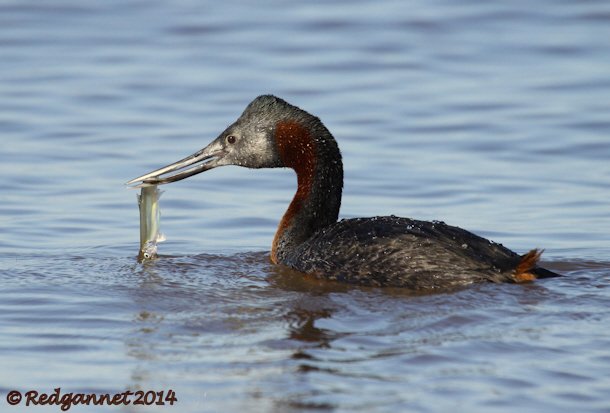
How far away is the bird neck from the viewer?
28.7 feet

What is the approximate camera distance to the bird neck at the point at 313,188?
876cm

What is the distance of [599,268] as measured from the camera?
28.2 feet

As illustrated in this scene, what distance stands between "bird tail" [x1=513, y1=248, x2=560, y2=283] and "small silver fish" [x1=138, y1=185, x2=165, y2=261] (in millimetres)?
2472

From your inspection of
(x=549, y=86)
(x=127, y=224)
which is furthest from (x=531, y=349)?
(x=549, y=86)

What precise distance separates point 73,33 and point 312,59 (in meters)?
3.37

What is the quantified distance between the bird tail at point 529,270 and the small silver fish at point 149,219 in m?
2.47

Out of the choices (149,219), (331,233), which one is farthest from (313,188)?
(149,219)

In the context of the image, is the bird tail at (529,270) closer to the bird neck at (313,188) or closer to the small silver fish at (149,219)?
the bird neck at (313,188)

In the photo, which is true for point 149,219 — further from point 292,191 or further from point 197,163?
point 292,191

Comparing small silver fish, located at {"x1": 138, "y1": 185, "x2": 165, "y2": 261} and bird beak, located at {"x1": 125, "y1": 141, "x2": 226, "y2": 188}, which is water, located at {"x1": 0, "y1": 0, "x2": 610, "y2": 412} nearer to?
small silver fish, located at {"x1": 138, "y1": 185, "x2": 165, "y2": 261}

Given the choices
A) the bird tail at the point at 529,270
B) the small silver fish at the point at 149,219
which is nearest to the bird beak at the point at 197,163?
the small silver fish at the point at 149,219

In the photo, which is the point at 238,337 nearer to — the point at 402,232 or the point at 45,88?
the point at 402,232

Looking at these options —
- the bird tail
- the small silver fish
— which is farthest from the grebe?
the small silver fish

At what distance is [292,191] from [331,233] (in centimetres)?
322
